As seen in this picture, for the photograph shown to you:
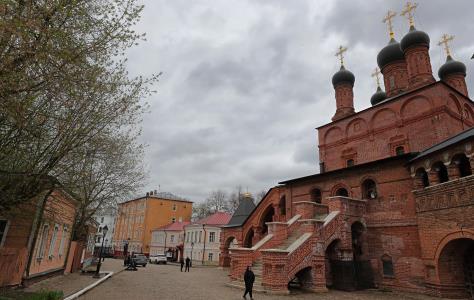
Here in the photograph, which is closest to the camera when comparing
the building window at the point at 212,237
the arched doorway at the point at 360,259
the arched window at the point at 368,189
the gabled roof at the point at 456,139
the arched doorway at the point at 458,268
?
the gabled roof at the point at 456,139

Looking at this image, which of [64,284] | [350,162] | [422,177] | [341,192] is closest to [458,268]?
[422,177]

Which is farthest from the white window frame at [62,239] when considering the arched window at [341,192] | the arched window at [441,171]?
the arched window at [441,171]

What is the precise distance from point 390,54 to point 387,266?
600 inches

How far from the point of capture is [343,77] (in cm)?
2511

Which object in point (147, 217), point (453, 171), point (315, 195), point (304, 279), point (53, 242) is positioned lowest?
point (304, 279)

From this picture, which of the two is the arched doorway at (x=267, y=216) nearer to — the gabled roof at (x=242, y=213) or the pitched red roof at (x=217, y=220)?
the gabled roof at (x=242, y=213)

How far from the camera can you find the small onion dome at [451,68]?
2231 centimetres

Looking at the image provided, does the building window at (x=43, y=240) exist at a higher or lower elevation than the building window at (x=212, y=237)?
lower

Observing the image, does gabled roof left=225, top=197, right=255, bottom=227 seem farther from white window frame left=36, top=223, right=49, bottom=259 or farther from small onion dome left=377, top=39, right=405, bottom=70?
small onion dome left=377, top=39, right=405, bottom=70

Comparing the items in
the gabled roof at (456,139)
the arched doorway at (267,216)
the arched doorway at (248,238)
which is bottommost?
the arched doorway at (248,238)

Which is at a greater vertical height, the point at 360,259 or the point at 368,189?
the point at 368,189

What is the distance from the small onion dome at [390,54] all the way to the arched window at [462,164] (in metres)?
12.5

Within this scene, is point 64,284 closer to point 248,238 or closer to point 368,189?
point 248,238

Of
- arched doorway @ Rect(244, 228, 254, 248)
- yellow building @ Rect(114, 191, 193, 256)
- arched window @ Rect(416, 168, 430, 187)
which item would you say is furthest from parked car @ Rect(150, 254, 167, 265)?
arched window @ Rect(416, 168, 430, 187)
